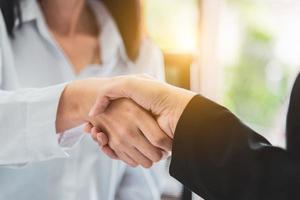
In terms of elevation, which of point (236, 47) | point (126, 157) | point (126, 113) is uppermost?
point (126, 113)

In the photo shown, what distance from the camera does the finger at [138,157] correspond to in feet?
2.70

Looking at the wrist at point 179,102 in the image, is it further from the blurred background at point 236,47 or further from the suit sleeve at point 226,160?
the blurred background at point 236,47

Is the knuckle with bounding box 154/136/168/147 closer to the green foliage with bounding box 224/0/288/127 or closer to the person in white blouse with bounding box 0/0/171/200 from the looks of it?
the person in white blouse with bounding box 0/0/171/200

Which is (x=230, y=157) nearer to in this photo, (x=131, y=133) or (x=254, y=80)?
(x=131, y=133)

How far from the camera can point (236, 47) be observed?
6.01ft

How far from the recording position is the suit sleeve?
507 mm

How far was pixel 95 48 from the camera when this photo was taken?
3.70ft

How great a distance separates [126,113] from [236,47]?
1.14m

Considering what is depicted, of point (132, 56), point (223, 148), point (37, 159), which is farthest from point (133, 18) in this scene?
point (223, 148)

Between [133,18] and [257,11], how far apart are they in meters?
0.82

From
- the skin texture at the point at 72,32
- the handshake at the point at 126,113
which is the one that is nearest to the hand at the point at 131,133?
the handshake at the point at 126,113

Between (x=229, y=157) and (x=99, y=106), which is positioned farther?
(x=99, y=106)

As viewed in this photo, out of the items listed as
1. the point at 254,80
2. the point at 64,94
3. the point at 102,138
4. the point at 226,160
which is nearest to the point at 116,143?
the point at 102,138

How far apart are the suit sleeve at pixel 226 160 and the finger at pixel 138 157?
Answer: 0.22 metres
